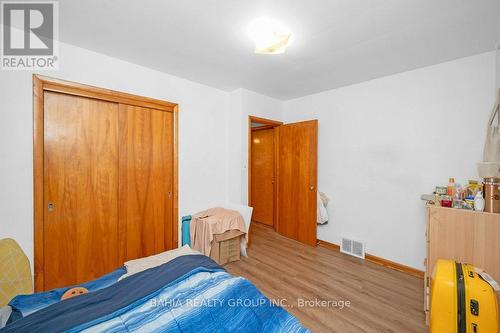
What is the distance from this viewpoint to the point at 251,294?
1246 mm

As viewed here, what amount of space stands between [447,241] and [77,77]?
12.6 ft

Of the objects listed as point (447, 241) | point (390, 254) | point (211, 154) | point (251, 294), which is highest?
point (211, 154)

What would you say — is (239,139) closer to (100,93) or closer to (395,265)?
Answer: (100,93)

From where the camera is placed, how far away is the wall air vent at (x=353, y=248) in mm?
2961

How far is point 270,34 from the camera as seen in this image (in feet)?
5.64

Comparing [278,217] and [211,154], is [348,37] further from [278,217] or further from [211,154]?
[278,217]

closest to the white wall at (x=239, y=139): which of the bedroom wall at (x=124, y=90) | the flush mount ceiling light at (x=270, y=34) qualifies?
the bedroom wall at (x=124, y=90)

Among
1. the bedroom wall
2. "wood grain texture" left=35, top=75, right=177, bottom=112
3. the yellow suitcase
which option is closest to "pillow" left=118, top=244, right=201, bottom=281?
the bedroom wall

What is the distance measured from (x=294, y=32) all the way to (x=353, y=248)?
9.61ft

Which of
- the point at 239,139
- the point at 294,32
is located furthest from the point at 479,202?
the point at 239,139

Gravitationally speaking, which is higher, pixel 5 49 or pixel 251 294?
pixel 5 49

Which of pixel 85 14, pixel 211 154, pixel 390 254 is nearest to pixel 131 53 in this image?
pixel 85 14

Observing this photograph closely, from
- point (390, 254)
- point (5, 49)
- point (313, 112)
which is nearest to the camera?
point (5, 49)

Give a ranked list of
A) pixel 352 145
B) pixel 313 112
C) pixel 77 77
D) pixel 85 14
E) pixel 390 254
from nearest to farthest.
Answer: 1. pixel 85 14
2. pixel 77 77
3. pixel 390 254
4. pixel 352 145
5. pixel 313 112
